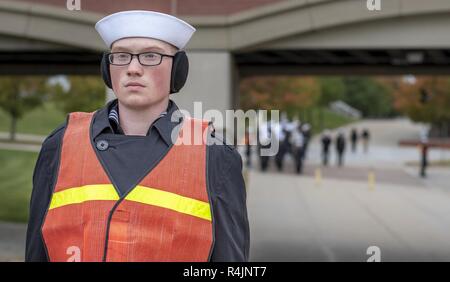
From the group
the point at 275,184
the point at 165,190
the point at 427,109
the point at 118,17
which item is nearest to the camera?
the point at 165,190

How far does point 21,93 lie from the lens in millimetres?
37469

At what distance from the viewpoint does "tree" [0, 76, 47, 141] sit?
1401 inches

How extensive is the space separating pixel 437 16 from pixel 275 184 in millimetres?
13823

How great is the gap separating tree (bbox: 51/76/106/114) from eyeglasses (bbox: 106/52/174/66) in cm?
3171

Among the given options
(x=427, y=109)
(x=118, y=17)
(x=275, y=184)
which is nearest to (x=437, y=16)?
(x=118, y=17)

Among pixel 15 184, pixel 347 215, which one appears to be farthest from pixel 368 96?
pixel 347 215

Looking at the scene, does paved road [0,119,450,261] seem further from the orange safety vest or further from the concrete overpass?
the orange safety vest

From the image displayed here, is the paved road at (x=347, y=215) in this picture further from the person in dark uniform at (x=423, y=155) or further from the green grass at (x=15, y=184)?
the green grass at (x=15, y=184)

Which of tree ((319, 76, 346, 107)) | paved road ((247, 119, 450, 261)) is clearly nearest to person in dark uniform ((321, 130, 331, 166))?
paved road ((247, 119, 450, 261))

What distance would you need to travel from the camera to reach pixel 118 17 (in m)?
2.53

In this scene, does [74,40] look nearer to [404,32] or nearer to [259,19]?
[259,19]

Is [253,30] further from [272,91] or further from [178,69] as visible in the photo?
[272,91]

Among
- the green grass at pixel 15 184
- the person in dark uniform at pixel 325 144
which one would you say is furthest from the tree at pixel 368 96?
the green grass at pixel 15 184

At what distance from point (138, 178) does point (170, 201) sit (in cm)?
14
